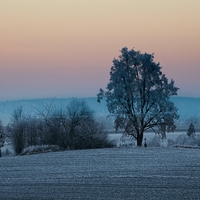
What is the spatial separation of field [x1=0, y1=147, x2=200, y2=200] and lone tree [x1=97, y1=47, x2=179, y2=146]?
860 centimetres

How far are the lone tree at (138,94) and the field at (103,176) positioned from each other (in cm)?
860

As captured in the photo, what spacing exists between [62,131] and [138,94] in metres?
6.90

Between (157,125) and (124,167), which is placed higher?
(157,125)

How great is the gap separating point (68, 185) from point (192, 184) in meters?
3.95

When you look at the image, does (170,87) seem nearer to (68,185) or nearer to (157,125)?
(157,125)

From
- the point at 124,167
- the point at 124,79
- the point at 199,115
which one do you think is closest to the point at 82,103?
the point at 124,79

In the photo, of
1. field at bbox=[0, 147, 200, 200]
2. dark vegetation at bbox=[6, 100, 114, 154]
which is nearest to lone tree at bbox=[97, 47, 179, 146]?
dark vegetation at bbox=[6, 100, 114, 154]

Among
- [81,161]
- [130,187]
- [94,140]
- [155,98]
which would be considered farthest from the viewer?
[155,98]

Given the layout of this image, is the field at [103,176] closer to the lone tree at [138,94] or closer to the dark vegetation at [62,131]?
the dark vegetation at [62,131]

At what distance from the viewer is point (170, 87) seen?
1484 inches

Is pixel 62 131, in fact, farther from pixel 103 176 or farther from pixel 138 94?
pixel 103 176

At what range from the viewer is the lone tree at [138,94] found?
37.6 m

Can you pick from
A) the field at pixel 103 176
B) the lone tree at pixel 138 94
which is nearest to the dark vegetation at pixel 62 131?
the lone tree at pixel 138 94

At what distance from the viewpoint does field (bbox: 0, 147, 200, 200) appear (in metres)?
15.1
